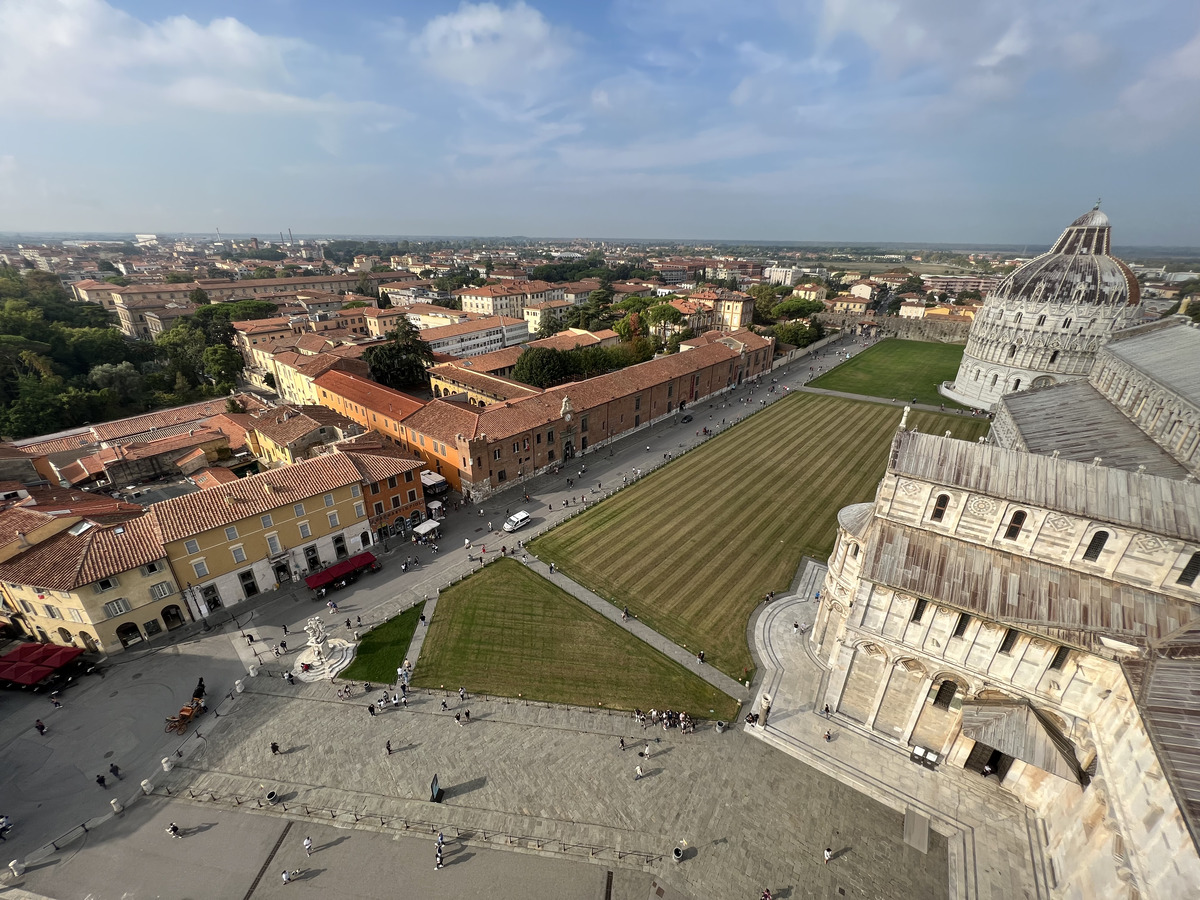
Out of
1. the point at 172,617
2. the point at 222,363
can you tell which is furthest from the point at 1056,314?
the point at 222,363

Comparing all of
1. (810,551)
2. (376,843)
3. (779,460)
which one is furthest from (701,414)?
(376,843)

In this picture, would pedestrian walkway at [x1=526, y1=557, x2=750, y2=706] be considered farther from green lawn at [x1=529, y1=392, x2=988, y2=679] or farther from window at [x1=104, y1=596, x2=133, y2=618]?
window at [x1=104, y1=596, x2=133, y2=618]

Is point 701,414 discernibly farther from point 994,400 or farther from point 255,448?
point 255,448

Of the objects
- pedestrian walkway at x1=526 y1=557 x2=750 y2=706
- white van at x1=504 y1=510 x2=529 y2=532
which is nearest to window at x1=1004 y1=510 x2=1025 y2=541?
pedestrian walkway at x1=526 y1=557 x2=750 y2=706

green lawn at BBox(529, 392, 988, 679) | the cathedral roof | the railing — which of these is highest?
the cathedral roof

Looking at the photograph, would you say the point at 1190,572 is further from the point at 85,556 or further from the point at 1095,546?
the point at 85,556

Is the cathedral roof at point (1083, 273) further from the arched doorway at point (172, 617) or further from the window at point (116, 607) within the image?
A: the window at point (116, 607)

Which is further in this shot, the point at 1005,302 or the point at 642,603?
the point at 1005,302
